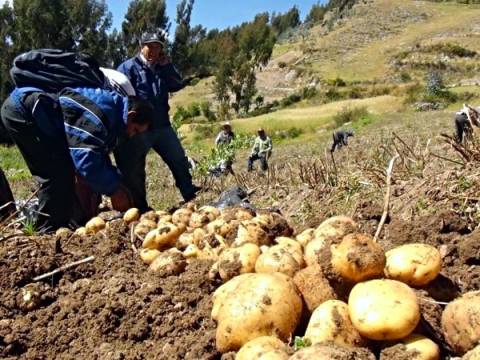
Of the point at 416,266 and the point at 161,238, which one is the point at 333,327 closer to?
the point at 416,266

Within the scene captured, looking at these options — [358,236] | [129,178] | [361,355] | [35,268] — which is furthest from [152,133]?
[361,355]

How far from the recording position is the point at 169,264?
2.73 metres

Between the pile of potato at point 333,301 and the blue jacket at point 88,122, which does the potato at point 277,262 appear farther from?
the blue jacket at point 88,122

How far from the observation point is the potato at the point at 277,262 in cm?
227

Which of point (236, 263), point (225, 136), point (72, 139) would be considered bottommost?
point (225, 136)

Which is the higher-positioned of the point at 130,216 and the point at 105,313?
the point at 130,216

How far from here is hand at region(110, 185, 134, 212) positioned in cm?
413

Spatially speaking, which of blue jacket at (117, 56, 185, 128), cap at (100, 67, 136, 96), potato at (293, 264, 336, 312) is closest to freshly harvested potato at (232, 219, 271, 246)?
potato at (293, 264, 336, 312)

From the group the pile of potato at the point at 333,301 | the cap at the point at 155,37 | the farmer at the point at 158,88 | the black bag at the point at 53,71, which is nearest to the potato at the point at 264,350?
the pile of potato at the point at 333,301

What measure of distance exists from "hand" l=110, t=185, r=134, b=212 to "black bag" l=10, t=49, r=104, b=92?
824 mm

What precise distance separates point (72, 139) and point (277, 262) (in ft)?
7.20

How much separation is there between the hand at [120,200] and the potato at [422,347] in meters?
2.72

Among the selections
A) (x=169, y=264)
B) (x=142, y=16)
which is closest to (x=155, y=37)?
(x=169, y=264)

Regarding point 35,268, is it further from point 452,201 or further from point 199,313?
point 452,201
